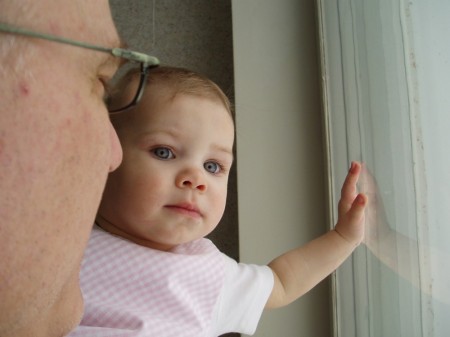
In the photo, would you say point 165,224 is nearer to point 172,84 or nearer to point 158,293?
point 158,293

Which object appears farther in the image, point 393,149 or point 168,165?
point 393,149

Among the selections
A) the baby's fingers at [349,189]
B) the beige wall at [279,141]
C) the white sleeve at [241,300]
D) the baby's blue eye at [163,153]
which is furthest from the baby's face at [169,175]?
the beige wall at [279,141]

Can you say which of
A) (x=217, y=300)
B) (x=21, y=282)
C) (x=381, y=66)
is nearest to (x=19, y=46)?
(x=21, y=282)

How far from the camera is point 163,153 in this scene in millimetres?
615

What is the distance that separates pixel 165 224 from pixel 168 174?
0.08 meters

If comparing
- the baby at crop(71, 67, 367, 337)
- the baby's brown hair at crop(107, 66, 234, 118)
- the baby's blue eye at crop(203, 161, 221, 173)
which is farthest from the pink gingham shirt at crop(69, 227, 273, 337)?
the baby's brown hair at crop(107, 66, 234, 118)

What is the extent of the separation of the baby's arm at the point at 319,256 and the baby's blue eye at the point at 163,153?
0.33 meters

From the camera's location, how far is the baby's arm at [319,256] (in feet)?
2.43

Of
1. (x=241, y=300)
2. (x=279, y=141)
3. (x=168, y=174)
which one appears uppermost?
A: (x=279, y=141)

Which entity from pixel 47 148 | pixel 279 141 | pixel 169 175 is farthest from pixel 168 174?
pixel 279 141

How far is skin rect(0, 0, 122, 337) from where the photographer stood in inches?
12.2

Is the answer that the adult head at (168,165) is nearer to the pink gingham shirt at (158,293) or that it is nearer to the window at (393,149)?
the pink gingham shirt at (158,293)

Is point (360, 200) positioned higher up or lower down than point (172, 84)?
lower down

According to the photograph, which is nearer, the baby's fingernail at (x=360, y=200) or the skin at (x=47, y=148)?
the skin at (x=47, y=148)
